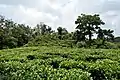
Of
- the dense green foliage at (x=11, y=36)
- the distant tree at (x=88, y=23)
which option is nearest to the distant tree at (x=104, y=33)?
the distant tree at (x=88, y=23)

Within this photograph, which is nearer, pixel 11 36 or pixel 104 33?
pixel 104 33

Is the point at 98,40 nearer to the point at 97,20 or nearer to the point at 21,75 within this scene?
the point at 97,20

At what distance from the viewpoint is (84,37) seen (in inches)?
1825

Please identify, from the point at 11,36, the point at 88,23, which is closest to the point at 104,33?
the point at 88,23

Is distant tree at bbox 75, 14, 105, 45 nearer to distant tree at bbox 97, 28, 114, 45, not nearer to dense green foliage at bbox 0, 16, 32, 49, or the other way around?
distant tree at bbox 97, 28, 114, 45

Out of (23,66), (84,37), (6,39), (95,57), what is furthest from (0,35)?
(23,66)

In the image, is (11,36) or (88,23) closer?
(88,23)

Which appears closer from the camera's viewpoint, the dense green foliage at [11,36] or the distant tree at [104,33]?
the distant tree at [104,33]

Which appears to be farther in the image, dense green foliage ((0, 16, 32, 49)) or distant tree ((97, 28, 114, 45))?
dense green foliage ((0, 16, 32, 49))

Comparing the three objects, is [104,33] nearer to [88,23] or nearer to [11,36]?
[88,23]

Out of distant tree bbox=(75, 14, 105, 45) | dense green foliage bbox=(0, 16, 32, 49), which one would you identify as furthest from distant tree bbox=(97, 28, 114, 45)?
dense green foliage bbox=(0, 16, 32, 49)

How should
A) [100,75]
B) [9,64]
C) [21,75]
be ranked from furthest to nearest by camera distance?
[9,64]
[100,75]
[21,75]

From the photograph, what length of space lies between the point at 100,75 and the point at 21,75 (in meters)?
3.59

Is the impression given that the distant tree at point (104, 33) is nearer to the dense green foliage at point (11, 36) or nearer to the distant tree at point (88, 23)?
the distant tree at point (88, 23)
